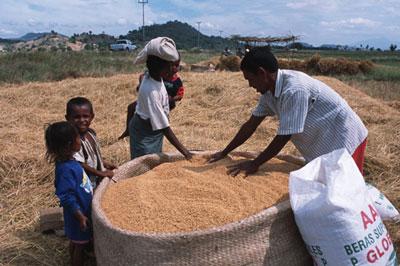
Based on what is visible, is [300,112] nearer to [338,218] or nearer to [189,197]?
[338,218]

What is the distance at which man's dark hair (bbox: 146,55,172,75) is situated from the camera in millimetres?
2547

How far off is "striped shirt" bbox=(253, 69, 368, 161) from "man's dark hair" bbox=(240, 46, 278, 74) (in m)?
0.06

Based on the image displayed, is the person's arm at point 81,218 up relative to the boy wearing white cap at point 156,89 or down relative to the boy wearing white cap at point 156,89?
down

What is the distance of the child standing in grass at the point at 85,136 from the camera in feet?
8.03

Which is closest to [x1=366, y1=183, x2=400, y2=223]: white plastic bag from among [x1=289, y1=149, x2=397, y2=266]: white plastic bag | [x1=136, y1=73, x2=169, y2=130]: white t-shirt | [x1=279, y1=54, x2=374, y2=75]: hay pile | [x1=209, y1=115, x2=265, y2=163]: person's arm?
[x1=289, y1=149, x2=397, y2=266]: white plastic bag

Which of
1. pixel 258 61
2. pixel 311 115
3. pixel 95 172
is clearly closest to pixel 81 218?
pixel 95 172

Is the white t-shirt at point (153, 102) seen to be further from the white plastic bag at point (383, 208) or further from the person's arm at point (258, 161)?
the white plastic bag at point (383, 208)

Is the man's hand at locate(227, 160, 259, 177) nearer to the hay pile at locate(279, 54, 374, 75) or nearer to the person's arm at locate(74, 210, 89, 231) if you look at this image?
the person's arm at locate(74, 210, 89, 231)

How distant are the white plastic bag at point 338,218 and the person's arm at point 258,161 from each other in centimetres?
29

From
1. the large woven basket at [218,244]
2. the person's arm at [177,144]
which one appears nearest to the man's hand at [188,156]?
the person's arm at [177,144]

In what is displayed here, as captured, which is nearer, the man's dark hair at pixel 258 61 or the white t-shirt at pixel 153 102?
the man's dark hair at pixel 258 61

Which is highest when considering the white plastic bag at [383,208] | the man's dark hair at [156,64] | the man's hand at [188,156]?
the man's dark hair at [156,64]

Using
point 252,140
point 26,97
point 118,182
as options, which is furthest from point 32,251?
point 26,97

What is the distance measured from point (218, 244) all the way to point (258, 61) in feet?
2.95
